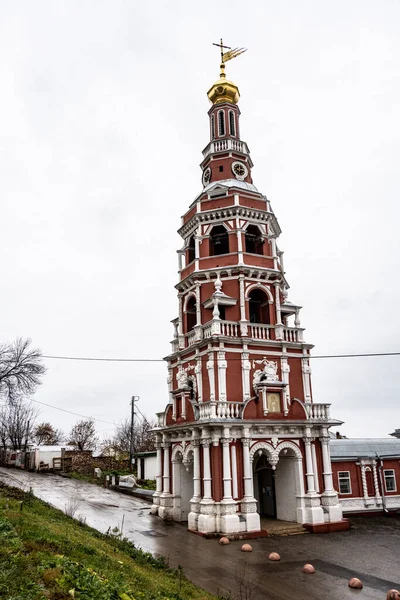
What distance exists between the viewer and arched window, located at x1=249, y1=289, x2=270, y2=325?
25.8m

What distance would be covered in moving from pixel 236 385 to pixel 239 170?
13.4 meters

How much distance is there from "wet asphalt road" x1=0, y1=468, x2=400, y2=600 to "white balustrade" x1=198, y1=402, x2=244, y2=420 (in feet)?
16.6

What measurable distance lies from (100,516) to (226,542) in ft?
26.6

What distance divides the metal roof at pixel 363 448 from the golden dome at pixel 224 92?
2216 cm

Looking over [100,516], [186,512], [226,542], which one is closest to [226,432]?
[226,542]

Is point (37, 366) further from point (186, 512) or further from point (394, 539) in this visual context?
point (394, 539)

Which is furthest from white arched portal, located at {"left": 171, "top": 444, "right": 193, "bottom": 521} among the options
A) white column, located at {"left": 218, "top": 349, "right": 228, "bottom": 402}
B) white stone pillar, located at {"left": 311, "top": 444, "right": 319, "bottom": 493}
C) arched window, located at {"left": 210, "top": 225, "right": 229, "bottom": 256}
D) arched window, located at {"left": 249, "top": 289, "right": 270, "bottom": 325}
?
arched window, located at {"left": 210, "top": 225, "right": 229, "bottom": 256}

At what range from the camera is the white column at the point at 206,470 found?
21.2 m

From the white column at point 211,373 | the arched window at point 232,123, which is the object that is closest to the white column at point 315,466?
the white column at point 211,373

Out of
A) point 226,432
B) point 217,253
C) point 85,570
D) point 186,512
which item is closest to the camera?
point 85,570

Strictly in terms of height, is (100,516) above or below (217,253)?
below

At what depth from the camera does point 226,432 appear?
69.8 feet

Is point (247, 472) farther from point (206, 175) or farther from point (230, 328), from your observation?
point (206, 175)

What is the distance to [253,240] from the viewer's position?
27609 mm
